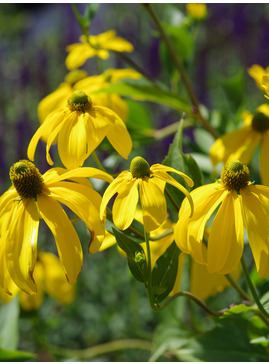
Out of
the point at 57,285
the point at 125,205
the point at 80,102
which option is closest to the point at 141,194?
the point at 125,205

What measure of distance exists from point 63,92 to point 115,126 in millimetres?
334

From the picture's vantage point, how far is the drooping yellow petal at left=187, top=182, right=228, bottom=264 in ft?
1.16

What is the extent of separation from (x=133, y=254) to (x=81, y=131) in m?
0.11

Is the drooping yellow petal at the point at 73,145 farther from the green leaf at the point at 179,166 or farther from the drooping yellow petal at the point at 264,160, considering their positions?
the drooping yellow petal at the point at 264,160

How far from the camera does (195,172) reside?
0.42 metres

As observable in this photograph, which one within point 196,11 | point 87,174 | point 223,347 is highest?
point 196,11

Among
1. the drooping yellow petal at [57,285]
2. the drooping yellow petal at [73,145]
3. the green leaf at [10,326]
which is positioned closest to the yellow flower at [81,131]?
the drooping yellow petal at [73,145]

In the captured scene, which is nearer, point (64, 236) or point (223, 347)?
point (64, 236)

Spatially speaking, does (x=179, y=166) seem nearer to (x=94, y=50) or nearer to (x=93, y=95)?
(x=93, y=95)

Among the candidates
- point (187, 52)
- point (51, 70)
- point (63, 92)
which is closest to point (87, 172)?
point (63, 92)

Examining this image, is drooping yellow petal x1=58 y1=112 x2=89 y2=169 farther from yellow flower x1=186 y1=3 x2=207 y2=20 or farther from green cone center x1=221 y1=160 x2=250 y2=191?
yellow flower x1=186 y1=3 x2=207 y2=20

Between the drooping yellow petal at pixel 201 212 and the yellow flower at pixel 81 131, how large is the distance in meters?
0.07

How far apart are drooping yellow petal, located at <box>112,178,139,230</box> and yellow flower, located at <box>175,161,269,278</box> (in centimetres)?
4

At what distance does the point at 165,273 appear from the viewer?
15.7 inches
